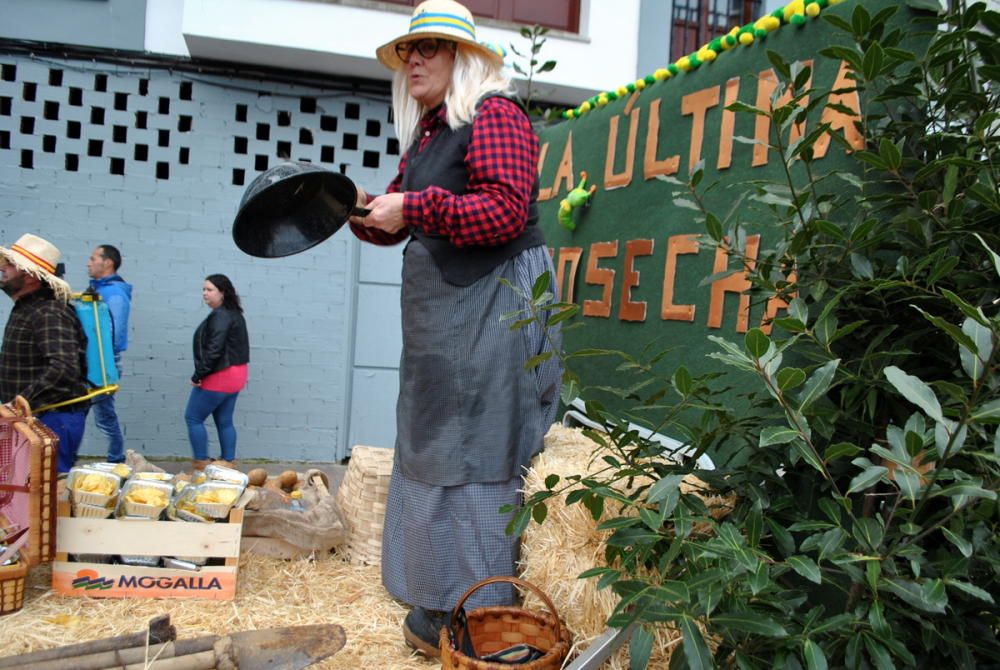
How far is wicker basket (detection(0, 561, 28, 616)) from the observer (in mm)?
2549

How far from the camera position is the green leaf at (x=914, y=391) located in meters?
1.04

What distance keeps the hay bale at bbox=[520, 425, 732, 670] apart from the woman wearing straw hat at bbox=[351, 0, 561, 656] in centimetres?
9

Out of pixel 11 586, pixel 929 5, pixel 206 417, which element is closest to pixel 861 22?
pixel 929 5

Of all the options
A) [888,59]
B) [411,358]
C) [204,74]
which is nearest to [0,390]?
[411,358]

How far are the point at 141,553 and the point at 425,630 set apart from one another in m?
1.10

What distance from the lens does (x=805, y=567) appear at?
3.89 ft

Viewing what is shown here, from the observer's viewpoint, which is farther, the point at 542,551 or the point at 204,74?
the point at 204,74

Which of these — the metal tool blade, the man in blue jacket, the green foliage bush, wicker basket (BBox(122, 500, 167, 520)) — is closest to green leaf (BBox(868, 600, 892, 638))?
the green foliage bush

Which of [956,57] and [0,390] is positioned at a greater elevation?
[956,57]

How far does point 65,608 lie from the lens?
8.66ft

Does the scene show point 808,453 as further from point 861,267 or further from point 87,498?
point 87,498

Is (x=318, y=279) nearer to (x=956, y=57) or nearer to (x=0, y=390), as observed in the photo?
(x=0, y=390)

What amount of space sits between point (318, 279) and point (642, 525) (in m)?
5.41

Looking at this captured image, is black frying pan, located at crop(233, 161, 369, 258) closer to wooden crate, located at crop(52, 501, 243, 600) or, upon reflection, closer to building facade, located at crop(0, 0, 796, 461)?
wooden crate, located at crop(52, 501, 243, 600)
